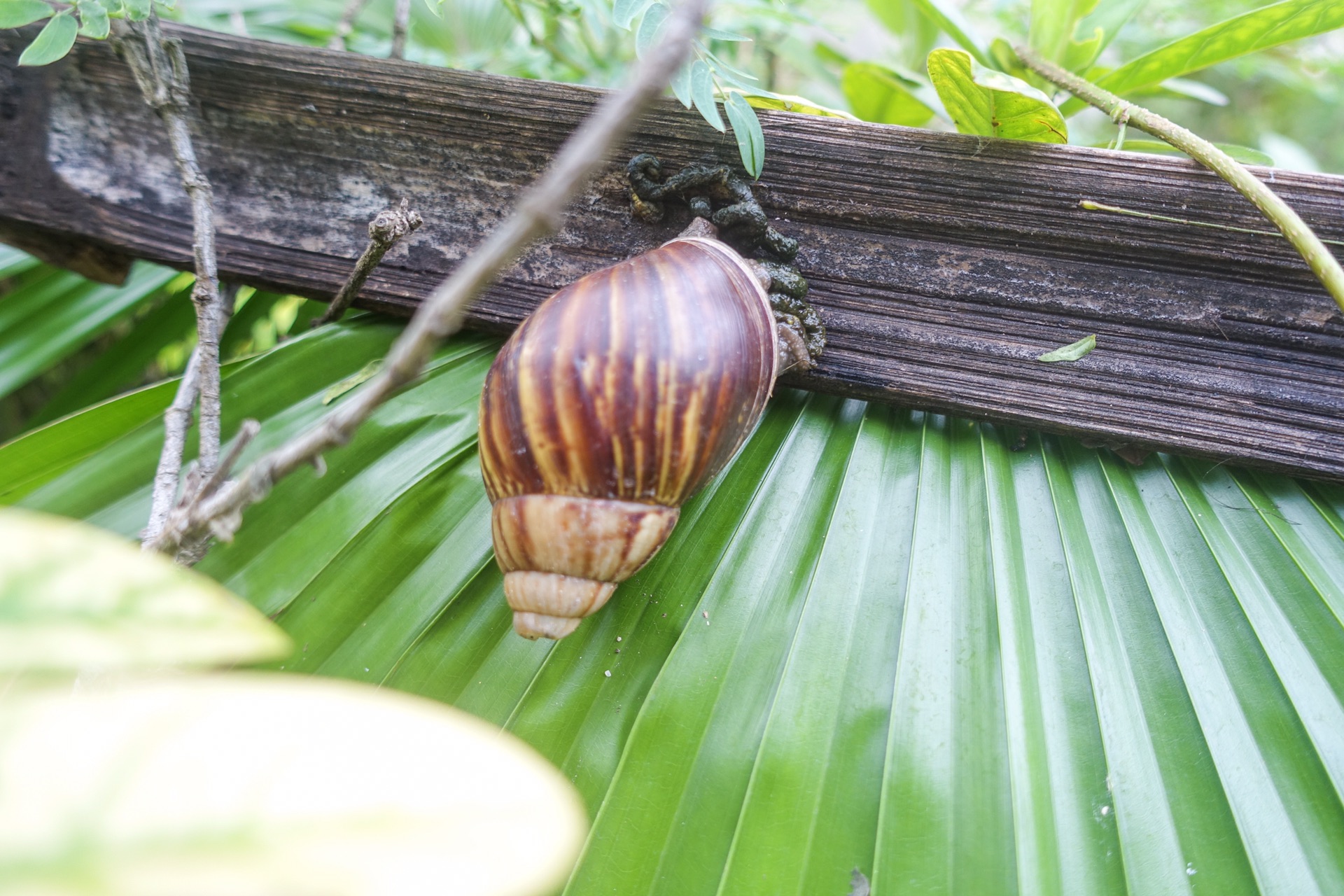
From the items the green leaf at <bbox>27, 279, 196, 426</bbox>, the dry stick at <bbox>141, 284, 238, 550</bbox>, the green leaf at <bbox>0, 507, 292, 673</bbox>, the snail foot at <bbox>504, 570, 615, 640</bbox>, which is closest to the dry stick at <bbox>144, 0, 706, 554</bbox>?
the green leaf at <bbox>0, 507, 292, 673</bbox>

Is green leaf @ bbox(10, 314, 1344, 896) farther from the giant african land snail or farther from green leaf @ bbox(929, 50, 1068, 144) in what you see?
green leaf @ bbox(929, 50, 1068, 144)

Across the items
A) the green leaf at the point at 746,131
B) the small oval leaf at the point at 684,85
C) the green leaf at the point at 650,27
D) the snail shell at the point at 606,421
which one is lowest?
the snail shell at the point at 606,421

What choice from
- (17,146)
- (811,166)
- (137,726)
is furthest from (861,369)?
(17,146)

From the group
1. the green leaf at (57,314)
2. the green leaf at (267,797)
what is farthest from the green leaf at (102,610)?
the green leaf at (57,314)

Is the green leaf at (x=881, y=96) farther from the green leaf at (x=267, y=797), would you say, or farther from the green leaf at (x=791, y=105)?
the green leaf at (x=267, y=797)

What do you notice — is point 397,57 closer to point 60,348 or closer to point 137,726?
point 60,348

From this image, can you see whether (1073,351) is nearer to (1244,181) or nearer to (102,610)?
(1244,181)

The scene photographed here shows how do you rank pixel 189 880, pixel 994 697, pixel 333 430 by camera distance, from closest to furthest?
1. pixel 189 880
2. pixel 333 430
3. pixel 994 697
